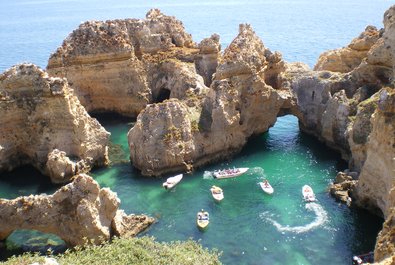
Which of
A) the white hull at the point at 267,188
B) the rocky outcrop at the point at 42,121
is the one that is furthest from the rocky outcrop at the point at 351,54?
the rocky outcrop at the point at 42,121

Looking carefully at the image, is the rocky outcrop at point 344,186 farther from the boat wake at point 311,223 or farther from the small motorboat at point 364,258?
the small motorboat at point 364,258

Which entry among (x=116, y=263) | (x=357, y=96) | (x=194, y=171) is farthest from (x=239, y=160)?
(x=116, y=263)

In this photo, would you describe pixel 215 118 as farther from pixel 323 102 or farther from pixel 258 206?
pixel 323 102

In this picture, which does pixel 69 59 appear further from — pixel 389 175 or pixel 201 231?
pixel 389 175

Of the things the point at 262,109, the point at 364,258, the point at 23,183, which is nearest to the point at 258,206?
the point at 364,258

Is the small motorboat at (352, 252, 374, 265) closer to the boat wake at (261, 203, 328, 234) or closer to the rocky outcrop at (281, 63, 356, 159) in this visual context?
the boat wake at (261, 203, 328, 234)
